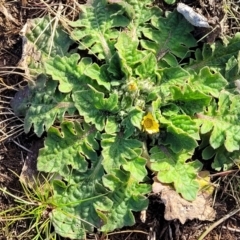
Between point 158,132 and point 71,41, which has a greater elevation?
point 71,41

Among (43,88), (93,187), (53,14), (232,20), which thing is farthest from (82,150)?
(232,20)

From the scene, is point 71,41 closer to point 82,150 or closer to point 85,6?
point 85,6

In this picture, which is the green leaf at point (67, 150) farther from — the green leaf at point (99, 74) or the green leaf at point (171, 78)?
the green leaf at point (171, 78)

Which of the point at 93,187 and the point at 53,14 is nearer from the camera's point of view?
the point at 93,187

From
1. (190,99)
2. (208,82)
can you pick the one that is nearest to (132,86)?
(190,99)

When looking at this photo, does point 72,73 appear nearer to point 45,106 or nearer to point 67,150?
point 45,106

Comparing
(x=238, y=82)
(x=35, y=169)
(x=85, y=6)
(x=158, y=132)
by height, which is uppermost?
(x=85, y=6)
